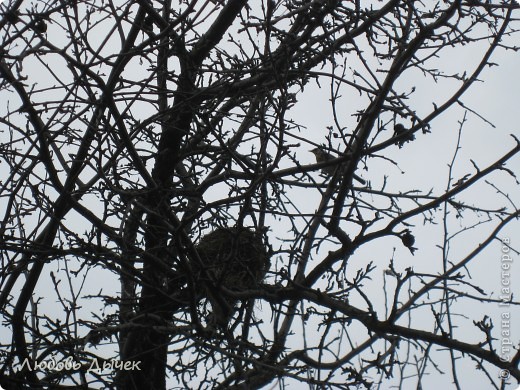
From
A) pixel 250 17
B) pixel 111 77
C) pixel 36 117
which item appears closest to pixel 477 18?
pixel 250 17

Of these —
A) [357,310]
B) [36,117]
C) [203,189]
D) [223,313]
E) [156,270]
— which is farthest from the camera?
[203,189]

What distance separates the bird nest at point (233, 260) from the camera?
3.78 metres

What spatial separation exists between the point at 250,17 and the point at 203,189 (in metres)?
1.29

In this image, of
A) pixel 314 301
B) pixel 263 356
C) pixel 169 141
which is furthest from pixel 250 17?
pixel 263 356

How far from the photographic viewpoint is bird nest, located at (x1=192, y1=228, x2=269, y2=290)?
12.4ft

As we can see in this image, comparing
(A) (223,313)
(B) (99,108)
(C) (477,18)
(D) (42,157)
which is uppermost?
(C) (477,18)

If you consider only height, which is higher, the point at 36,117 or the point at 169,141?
the point at 169,141

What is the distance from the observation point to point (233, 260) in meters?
3.64

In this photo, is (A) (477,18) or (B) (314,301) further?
(A) (477,18)

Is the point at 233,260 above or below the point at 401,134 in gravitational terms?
below

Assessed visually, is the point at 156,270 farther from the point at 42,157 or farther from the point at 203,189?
the point at 42,157

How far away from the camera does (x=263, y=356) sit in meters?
3.66

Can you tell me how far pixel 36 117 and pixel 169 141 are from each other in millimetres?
1266

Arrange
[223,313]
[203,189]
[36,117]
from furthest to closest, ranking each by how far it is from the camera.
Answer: [203,189] < [223,313] < [36,117]
